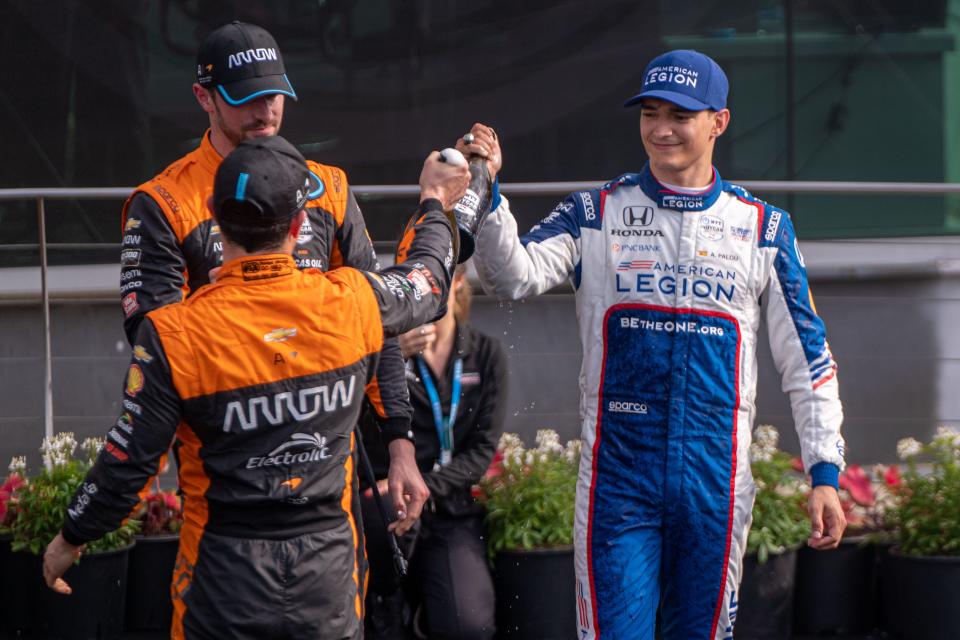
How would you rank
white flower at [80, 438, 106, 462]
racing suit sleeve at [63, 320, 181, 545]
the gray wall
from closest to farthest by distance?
1. racing suit sleeve at [63, 320, 181, 545]
2. white flower at [80, 438, 106, 462]
3. the gray wall

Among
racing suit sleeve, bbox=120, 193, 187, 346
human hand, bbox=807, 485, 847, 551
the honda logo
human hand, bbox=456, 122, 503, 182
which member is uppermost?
human hand, bbox=456, 122, 503, 182

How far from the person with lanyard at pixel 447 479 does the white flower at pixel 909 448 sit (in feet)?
5.51

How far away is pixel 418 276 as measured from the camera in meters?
2.92

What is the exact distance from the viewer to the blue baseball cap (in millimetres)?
3590

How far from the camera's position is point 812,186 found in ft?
18.1

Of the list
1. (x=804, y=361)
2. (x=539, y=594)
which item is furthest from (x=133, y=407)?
(x=539, y=594)

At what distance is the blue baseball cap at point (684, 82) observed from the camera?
359 centimetres

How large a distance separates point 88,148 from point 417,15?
2111 mm

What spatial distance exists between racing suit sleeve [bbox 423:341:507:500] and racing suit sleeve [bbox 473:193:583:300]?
121cm

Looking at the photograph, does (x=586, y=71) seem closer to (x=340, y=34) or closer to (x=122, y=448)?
(x=340, y=34)

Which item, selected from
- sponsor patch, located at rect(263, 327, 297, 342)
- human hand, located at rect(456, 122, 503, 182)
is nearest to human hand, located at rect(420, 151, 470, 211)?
human hand, located at rect(456, 122, 503, 182)

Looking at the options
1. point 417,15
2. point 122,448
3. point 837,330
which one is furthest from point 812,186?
point 122,448

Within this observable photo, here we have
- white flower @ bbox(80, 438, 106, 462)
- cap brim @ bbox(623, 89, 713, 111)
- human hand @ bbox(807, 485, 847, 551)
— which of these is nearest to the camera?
human hand @ bbox(807, 485, 847, 551)

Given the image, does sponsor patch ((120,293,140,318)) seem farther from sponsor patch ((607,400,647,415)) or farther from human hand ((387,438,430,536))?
sponsor patch ((607,400,647,415))
